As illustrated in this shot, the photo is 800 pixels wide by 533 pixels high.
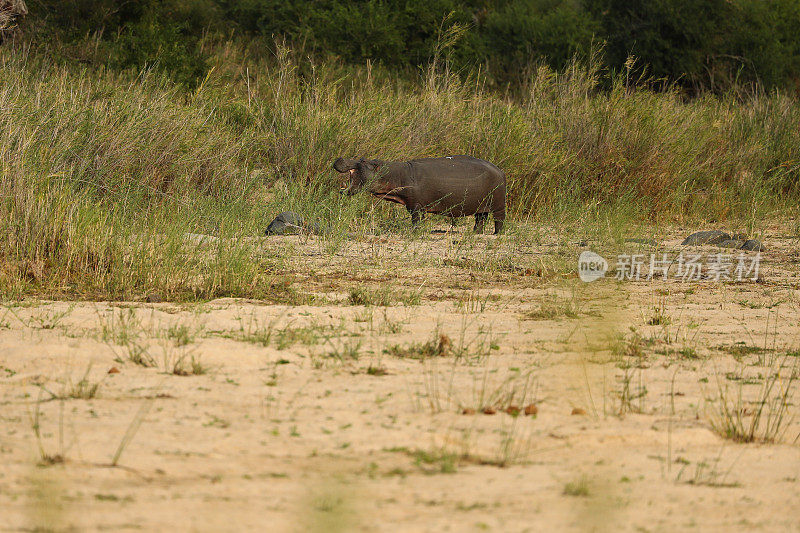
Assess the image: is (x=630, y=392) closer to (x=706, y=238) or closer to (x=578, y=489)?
(x=578, y=489)

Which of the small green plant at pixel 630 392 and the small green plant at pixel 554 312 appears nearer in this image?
the small green plant at pixel 630 392

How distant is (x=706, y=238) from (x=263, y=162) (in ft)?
13.8

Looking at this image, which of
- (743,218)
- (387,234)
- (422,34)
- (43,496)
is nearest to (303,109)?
(387,234)

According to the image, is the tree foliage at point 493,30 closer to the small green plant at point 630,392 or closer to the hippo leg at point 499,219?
the hippo leg at point 499,219

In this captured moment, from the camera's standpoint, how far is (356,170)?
27.0 ft

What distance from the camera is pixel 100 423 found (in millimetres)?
3092

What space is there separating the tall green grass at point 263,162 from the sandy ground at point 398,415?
631 millimetres

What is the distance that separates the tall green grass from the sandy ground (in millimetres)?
631

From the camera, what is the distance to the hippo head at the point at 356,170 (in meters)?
8.14

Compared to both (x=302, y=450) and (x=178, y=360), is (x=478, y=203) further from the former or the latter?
(x=302, y=450)

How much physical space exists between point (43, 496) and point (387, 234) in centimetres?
579

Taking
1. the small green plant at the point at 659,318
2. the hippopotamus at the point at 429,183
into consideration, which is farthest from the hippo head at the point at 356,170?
the small green plant at the point at 659,318

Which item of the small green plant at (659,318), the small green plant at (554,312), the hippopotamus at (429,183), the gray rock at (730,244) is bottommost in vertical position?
the small green plant at (554,312)

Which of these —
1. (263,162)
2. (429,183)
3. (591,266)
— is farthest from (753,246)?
(263,162)
